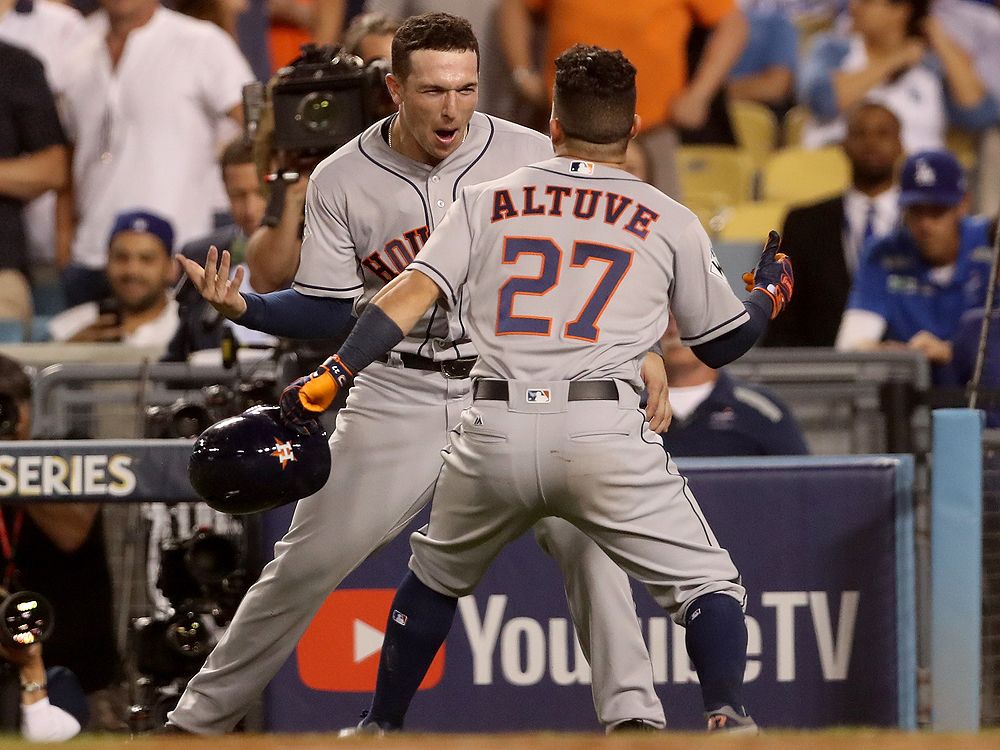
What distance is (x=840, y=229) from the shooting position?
281 inches

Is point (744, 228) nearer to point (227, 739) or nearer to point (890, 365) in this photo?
point (890, 365)

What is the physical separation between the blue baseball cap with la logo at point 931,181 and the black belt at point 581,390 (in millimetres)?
3432

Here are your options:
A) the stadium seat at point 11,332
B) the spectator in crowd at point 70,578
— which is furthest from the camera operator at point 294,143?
the stadium seat at point 11,332

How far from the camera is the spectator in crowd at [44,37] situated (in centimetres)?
753

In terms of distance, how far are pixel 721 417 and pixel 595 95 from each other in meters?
2.02

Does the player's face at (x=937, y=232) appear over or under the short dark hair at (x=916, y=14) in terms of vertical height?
under

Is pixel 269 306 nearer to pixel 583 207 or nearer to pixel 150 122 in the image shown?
pixel 583 207

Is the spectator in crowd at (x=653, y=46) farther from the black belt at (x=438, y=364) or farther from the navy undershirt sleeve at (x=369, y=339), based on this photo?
the navy undershirt sleeve at (x=369, y=339)

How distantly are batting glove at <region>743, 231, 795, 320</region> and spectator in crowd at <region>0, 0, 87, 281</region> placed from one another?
15.0ft

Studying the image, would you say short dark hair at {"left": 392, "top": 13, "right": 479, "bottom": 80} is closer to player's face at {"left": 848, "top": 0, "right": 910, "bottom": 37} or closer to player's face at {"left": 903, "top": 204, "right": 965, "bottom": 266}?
player's face at {"left": 903, "top": 204, "right": 965, "bottom": 266}

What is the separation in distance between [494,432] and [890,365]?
110 inches

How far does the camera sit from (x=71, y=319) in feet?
21.9

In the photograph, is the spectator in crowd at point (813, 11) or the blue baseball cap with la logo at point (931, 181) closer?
the blue baseball cap with la logo at point (931, 181)

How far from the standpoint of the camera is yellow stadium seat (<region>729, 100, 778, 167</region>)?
860cm
